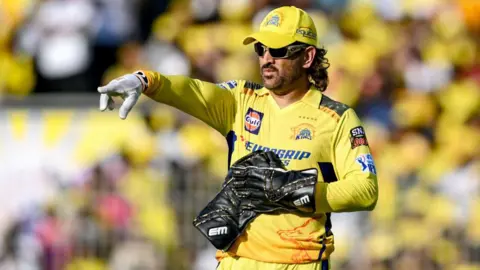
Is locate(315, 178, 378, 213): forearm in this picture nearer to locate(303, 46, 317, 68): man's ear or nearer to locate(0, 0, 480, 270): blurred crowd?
locate(303, 46, 317, 68): man's ear

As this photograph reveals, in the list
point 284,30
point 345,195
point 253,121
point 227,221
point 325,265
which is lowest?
point 325,265

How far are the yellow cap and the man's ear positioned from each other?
0.12ft

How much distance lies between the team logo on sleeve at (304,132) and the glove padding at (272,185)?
0.18 metres

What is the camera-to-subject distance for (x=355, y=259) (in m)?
10.2

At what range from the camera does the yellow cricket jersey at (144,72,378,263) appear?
6.12 meters

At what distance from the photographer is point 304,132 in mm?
6246

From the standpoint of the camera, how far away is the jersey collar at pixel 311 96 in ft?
20.9

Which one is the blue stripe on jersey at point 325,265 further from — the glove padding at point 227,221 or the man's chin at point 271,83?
the man's chin at point 271,83

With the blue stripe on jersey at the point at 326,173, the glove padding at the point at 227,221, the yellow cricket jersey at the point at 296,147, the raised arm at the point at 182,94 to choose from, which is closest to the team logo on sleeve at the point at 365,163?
the yellow cricket jersey at the point at 296,147

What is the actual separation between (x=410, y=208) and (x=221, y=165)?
177cm

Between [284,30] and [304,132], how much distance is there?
584mm

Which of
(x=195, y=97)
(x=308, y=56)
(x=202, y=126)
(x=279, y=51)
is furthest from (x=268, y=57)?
(x=202, y=126)

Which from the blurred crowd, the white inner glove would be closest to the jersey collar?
the white inner glove

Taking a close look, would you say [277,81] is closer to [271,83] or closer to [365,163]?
[271,83]
